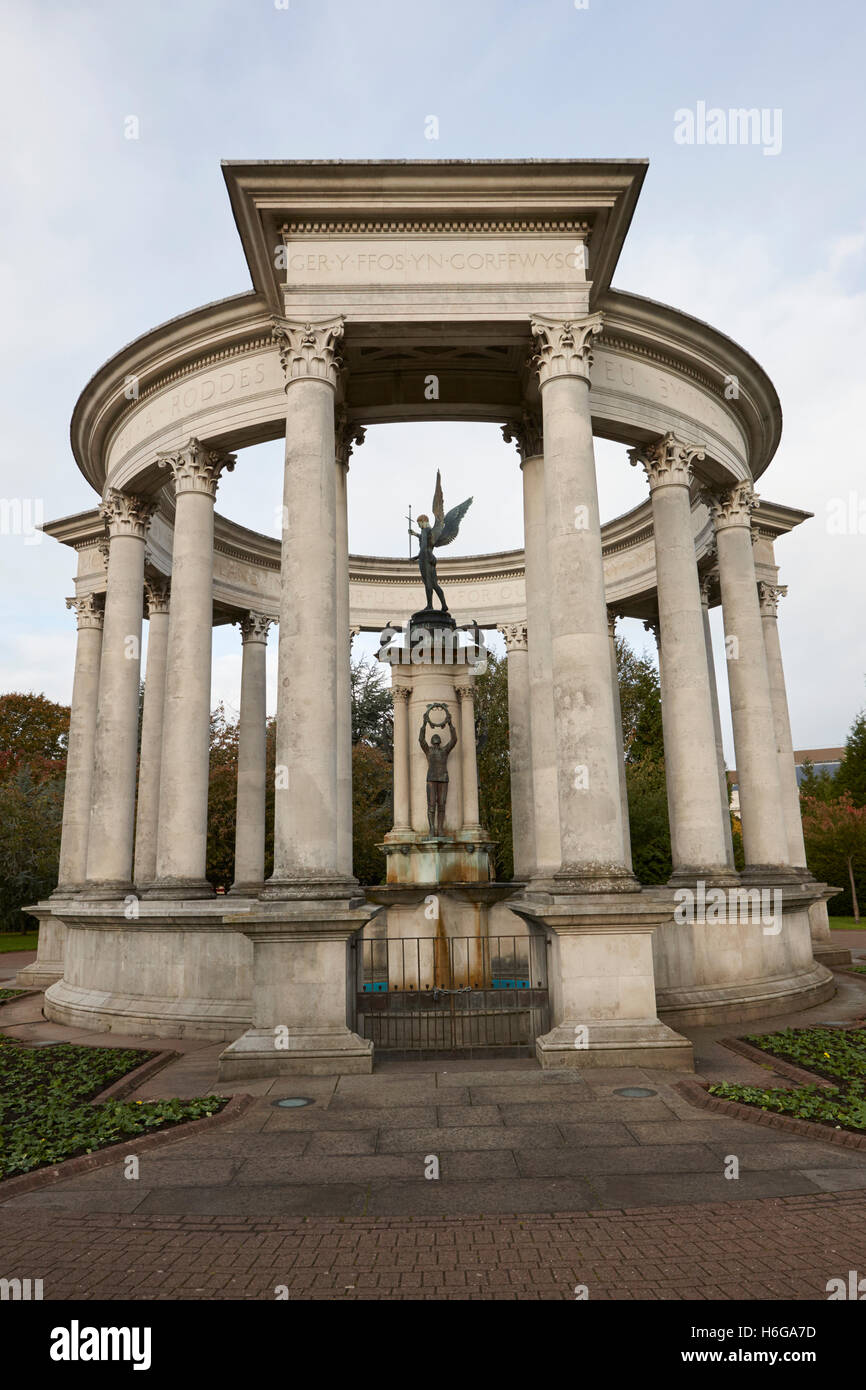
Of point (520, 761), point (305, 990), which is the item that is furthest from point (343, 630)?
point (520, 761)

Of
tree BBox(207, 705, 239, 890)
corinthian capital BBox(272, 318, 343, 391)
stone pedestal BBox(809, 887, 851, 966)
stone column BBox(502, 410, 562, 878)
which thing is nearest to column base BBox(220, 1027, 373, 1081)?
stone column BBox(502, 410, 562, 878)

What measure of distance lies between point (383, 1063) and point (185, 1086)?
3.64 m

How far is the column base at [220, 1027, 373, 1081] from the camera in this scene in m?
15.1

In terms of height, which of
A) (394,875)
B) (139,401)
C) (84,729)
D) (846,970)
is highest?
(139,401)

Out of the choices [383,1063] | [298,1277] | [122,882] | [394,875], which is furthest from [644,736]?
[298,1277]

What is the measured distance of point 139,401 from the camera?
2761 cm

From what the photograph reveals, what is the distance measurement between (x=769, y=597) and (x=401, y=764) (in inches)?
722

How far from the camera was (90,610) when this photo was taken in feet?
125

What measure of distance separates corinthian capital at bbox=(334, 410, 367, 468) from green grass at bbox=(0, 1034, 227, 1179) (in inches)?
657

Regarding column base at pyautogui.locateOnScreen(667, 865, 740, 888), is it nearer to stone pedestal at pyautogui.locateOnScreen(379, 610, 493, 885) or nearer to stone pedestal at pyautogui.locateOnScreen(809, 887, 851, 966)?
stone pedestal at pyautogui.locateOnScreen(379, 610, 493, 885)

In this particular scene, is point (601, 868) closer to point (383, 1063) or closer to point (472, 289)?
point (383, 1063)

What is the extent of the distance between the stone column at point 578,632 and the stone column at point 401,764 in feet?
42.9

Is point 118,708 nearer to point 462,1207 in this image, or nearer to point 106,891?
point 106,891

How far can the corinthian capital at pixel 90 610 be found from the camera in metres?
38.0
